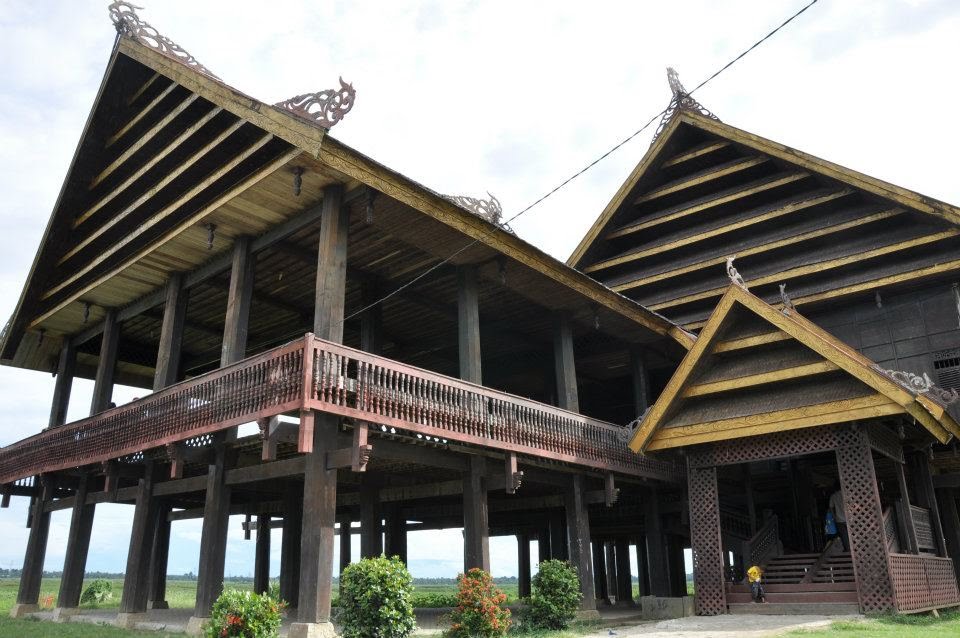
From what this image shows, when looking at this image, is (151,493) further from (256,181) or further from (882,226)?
(882,226)

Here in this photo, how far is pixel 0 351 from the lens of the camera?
71.6 ft

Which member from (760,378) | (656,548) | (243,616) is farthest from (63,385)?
(760,378)

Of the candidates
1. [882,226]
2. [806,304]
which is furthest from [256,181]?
[882,226]

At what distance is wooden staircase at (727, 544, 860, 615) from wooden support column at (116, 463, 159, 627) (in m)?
11.6

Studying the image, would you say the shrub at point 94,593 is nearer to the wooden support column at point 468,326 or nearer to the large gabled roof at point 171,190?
the large gabled roof at point 171,190

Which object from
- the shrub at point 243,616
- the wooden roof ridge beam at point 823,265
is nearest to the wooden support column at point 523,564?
the wooden roof ridge beam at point 823,265

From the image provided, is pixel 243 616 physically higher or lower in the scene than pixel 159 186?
lower

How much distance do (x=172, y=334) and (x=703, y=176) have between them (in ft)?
53.6

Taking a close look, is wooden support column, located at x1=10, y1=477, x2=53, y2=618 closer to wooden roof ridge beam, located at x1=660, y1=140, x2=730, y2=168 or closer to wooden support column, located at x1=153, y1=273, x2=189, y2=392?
wooden support column, located at x1=153, y1=273, x2=189, y2=392

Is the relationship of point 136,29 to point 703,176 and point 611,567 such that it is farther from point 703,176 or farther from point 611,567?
point 611,567

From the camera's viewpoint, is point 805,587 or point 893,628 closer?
point 893,628

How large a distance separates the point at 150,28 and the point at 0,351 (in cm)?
A: 1129

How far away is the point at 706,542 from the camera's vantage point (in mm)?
15523

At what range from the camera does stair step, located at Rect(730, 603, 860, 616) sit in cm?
1355
